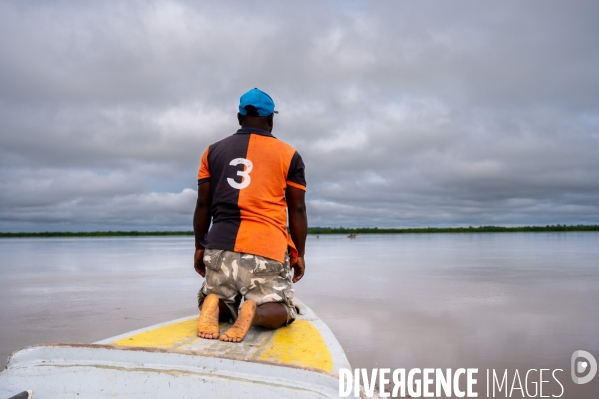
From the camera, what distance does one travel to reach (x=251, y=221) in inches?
118

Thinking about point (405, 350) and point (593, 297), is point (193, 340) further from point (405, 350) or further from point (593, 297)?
point (593, 297)

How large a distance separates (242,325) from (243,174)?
0.99m

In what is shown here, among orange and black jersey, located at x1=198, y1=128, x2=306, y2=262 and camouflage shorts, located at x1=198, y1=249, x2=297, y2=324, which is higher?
orange and black jersey, located at x1=198, y1=128, x2=306, y2=262

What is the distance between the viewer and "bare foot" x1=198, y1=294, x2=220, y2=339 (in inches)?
109

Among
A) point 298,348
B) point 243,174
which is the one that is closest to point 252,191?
point 243,174

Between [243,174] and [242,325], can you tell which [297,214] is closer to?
[243,174]

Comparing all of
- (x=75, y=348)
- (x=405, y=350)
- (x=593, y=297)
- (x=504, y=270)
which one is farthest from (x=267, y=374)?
(x=504, y=270)

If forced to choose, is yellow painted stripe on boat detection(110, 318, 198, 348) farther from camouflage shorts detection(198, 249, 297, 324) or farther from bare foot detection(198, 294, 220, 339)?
camouflage shorts detection(198, 249, 297, 324)

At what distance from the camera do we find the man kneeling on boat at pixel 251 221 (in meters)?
2.96

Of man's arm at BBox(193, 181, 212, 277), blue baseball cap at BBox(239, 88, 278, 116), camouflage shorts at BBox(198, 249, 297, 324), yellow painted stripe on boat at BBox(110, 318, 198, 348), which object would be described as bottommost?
yellow painted stripe on boat at BBox(110, 318, 198, 348)

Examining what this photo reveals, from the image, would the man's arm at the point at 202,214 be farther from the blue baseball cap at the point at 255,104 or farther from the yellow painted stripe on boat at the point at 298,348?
the yellow painted stripe on boat at the point at 298,348

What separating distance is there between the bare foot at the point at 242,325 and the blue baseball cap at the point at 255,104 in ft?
4.43

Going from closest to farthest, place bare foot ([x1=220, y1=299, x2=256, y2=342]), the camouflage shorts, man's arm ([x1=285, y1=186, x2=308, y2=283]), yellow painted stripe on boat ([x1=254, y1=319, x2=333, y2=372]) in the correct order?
yellow painted stripe on boat ([x1=254, y1=319, x2=333, y2=372]) → bare foot ([x1=220, y1=299, x2=256, y2=342]) → the camouflage shorts → man's arm ([x1=285, y1=186, x2=308, y2=283])

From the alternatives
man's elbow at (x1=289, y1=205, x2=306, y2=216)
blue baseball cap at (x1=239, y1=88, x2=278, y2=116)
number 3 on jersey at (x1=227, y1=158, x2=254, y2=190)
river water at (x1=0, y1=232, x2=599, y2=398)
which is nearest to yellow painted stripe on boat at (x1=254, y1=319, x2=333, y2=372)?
man's elbow at (x1=289, y1=205, x2=306, y2=216)
